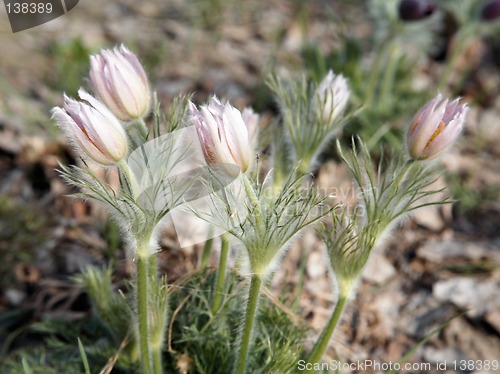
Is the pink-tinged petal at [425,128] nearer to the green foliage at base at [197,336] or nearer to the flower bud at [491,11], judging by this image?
the green foliage at base at [197,336]

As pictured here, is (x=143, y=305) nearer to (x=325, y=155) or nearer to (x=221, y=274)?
(x=221, y=274)

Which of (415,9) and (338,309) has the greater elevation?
(415,9)

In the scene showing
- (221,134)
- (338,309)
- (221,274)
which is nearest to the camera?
(221,134)

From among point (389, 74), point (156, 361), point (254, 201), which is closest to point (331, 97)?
point (254, 201)

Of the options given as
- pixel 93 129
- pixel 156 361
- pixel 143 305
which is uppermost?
pixel 93 129

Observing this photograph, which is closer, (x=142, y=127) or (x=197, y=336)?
(x=142, y=127)

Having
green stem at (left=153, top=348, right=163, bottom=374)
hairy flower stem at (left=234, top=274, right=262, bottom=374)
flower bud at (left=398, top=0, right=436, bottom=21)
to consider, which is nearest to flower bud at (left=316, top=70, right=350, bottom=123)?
hairy flower stem at (left=234, top=274, right=262, bottom=374)

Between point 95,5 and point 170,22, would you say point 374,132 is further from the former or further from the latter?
point 95,5

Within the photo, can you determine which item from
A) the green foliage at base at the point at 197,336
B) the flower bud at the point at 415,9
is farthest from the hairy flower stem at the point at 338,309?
the flower bud at the point at 415,9

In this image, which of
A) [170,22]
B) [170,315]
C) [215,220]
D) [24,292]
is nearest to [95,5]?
[170,22]
